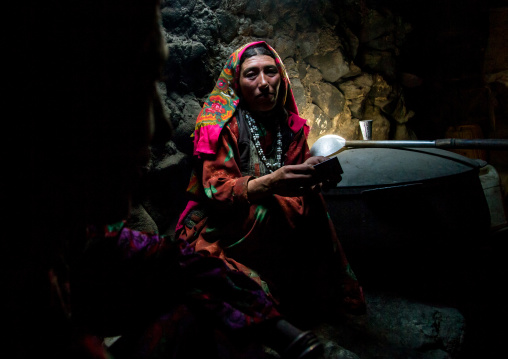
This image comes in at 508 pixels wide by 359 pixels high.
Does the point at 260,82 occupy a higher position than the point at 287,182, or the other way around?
the point at 260,82

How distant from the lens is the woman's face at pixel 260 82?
7.29 feet

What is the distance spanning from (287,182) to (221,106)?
0.83 meters

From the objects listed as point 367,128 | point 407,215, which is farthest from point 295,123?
point 367,128

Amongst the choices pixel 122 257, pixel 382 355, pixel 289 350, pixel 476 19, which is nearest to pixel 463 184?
pixel 382 355

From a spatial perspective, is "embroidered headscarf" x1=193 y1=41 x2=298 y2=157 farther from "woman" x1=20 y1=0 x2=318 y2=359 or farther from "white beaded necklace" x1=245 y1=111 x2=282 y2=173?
"woman" x1=20 y1=0 x2=318 y2=359

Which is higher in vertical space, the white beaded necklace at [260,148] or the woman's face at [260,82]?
the woman's face at [260,82]

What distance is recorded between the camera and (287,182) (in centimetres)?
177

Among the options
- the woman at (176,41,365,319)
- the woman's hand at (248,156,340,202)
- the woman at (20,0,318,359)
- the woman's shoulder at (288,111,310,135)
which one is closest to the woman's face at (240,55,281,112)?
the woman at (176,41,365,319)

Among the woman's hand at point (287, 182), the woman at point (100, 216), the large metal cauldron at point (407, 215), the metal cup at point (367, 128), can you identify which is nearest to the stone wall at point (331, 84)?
the large metal cauldron at point (407, 215)

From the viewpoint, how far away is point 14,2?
22.0 inches

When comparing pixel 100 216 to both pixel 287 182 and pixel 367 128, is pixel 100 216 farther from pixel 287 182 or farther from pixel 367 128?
pixel 367 128

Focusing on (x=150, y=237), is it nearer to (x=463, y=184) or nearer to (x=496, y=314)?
(x=463, y=184)

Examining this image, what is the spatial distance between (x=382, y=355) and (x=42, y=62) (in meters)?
1.97

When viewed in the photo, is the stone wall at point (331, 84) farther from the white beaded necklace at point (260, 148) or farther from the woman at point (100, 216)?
the woman at point (100, 216)
